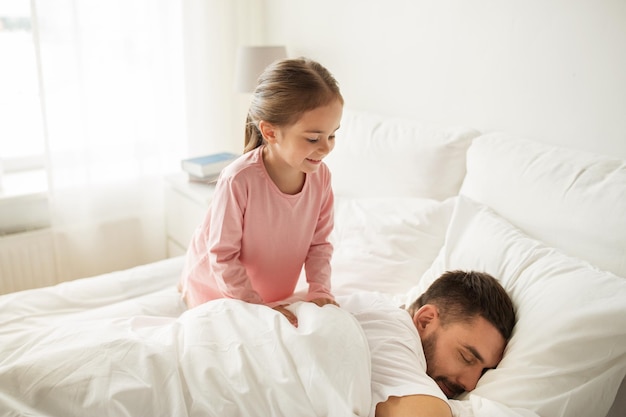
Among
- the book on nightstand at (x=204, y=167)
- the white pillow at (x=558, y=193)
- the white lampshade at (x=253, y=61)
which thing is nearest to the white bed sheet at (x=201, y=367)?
the white pillow at (x=558, y=193)

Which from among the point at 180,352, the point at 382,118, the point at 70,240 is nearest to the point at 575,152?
the point at 382,118

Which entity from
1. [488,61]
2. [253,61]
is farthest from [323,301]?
[253,61]

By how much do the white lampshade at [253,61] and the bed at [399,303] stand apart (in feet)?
3.11

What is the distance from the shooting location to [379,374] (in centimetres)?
105

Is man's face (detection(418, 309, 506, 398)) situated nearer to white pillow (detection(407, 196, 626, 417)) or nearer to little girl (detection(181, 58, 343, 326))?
white pillow (detection(407, 196, 626, 417))

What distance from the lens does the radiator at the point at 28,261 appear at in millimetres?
2162

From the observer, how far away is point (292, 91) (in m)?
A: 1.14

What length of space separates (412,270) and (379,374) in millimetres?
525

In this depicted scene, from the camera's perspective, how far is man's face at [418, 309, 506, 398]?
112 centimetres

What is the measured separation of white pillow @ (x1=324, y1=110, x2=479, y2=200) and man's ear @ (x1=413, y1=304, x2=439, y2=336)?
59 centimetres

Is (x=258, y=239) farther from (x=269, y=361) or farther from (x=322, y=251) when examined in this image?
(x=269, y=361)

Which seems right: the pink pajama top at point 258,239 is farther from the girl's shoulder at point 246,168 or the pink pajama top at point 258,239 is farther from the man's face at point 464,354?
the man's face at point 464,354

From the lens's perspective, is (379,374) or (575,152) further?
(575,152)

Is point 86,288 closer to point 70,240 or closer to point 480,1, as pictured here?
point 70,240
